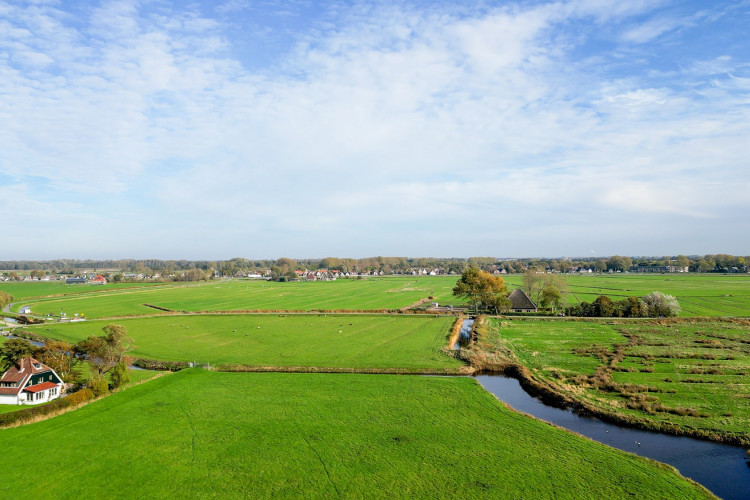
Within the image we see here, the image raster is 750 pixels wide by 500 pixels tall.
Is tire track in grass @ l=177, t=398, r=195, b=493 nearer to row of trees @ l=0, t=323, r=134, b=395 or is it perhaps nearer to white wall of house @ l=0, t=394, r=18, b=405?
row of trees @ l=0, t=323, r=134, b=395

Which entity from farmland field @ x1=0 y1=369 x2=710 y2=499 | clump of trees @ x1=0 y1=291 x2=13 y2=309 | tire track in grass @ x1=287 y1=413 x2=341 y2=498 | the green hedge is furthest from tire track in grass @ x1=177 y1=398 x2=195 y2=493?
clump of trees @ x1=0 y1=291 x2=13 y2=309

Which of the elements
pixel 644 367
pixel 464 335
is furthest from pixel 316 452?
pixel 464 335

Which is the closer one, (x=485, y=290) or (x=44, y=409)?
(x=44, y=409)

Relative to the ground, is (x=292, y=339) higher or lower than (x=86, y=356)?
lower

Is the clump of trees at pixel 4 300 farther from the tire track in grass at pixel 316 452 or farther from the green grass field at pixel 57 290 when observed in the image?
the tire track in grass at pixel 316 452

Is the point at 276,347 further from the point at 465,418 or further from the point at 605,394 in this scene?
Result: the point at 605,394

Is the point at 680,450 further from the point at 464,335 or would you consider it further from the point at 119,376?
the point at 119,376
